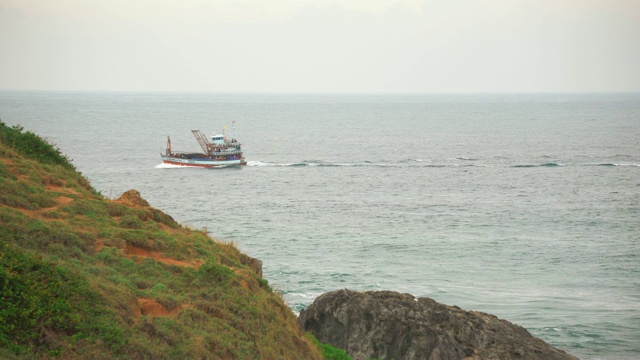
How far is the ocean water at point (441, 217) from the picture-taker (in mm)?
35344

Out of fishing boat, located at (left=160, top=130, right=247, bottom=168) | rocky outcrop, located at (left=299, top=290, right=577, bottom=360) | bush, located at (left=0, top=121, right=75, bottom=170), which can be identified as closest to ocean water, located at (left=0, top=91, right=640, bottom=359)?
fishing boat, located at (left=160, top=130, right=247, bottom=168)

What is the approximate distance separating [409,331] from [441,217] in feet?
121

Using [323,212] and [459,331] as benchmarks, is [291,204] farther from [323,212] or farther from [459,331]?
[459,331]

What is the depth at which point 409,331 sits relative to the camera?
19797 millimetres

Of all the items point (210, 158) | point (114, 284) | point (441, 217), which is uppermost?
point (114, 284)

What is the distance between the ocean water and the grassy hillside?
15416 mm

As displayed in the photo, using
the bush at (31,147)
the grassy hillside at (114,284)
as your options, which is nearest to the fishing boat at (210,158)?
the bush at (31,147)

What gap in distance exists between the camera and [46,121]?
547 ft

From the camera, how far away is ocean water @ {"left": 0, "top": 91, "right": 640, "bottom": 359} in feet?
116

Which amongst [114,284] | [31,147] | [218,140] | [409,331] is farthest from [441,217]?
[218,140]

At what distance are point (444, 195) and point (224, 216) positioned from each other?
22.3 meters

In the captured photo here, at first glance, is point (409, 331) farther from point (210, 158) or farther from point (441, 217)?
point (210, 158)

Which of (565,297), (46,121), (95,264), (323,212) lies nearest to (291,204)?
(323,212)

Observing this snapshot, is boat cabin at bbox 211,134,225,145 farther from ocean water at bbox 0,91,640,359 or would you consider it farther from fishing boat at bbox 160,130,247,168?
ocean water at bbox 0,91,640,359
